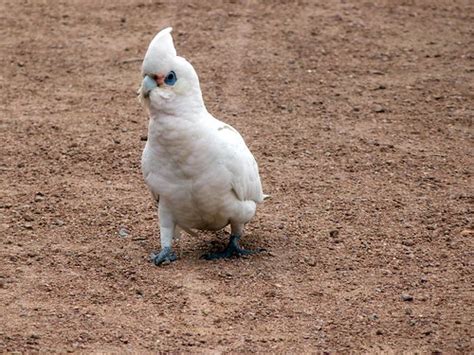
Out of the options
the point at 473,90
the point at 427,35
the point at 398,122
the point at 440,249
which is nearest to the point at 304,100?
the point at 398,122

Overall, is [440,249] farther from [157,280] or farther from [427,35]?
[427,35]

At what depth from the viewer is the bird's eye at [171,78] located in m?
7.01

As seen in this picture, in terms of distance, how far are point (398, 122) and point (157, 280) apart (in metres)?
4.13

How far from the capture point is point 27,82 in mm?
11344

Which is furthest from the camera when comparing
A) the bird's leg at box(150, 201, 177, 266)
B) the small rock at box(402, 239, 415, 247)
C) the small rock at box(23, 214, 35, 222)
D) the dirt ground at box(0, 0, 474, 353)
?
the small rock at box(23, 214, 35, 222)

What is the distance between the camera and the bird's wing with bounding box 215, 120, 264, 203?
286 inches

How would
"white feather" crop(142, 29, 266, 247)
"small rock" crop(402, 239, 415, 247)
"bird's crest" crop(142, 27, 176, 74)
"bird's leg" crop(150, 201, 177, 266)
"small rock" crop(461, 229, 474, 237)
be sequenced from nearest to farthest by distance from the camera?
"bird's crest" crop(142, 27, 176, 74) → "white feather" crop(142, 29, 266, 247) → "bird's leg" crop(150, 201, 177, 266) → "small rock" crop(402, 239, 415, 247) → "small rock" crop(461, 229, 474, 237)

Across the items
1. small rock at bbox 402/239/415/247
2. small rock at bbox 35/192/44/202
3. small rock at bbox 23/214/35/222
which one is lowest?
small rock at bbox 35/192/44/202

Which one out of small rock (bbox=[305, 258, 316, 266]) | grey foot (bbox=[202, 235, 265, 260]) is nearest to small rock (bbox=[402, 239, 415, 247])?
small rock (bbox=[305, 258, 316, 266])

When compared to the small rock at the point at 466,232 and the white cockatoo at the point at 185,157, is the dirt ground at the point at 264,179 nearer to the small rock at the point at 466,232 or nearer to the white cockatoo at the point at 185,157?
the small rock at the point at 466,232

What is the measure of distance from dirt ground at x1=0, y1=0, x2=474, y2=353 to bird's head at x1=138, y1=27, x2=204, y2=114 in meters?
1.22

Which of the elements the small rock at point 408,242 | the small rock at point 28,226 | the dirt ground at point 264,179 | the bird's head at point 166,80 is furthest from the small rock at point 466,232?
the small rock at point 28,226

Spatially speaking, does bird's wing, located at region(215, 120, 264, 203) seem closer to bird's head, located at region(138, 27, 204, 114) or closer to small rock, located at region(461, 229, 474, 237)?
bird's head, located at region(138, 27, 204, 114)

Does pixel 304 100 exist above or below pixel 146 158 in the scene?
below
